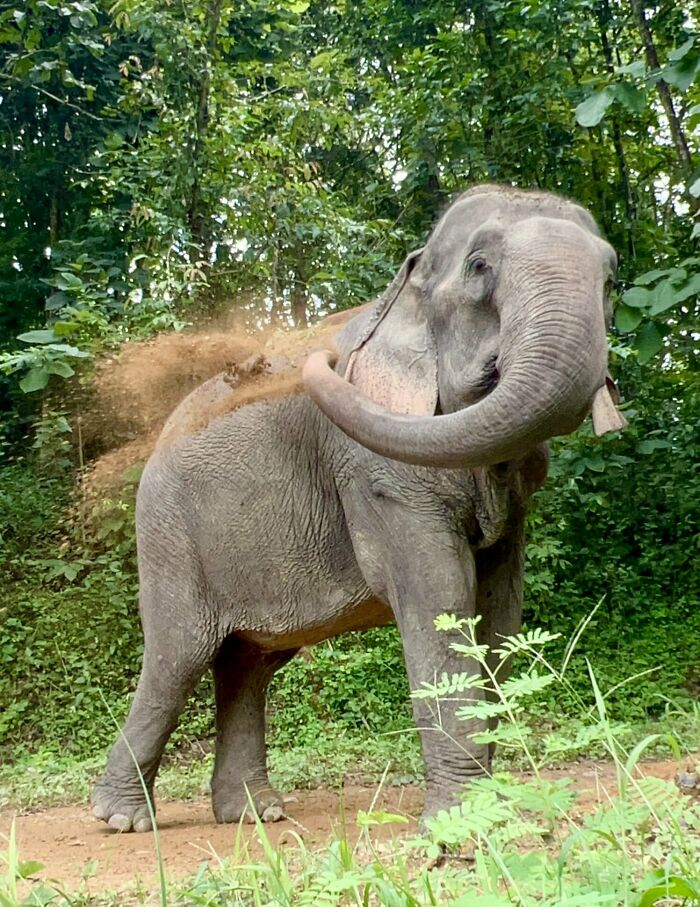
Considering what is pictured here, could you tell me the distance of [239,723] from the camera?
17.0 ft

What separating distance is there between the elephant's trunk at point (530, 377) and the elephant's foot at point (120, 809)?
2.28 metres

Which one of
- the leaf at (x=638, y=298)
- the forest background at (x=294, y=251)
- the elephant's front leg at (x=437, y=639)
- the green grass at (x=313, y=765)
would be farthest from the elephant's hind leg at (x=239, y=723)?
the leaf at (x=638, y=298)

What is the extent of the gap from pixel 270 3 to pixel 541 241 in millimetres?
7605

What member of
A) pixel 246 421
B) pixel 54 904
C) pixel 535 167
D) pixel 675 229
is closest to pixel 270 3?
pixel 535 167

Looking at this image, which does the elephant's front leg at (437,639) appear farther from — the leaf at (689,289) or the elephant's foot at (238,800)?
the leaf at (689,289)

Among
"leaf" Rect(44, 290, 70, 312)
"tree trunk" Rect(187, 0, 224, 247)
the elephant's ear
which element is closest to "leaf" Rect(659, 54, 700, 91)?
the elephant's ear

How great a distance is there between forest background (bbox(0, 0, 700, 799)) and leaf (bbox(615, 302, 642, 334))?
5.19 feet

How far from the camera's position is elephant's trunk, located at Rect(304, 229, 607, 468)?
3.22 m

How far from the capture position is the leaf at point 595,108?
4863 mm

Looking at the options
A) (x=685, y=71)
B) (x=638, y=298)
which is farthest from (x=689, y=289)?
(x=685, y=71)

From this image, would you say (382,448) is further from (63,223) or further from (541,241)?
(63,223)

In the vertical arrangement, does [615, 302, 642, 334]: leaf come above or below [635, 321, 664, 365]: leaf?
above

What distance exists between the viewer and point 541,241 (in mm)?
3438

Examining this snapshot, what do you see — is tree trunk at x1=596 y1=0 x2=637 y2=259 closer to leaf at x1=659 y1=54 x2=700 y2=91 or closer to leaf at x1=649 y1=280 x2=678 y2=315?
leaf at x1=649 y1=280 x2=678 y2=315
